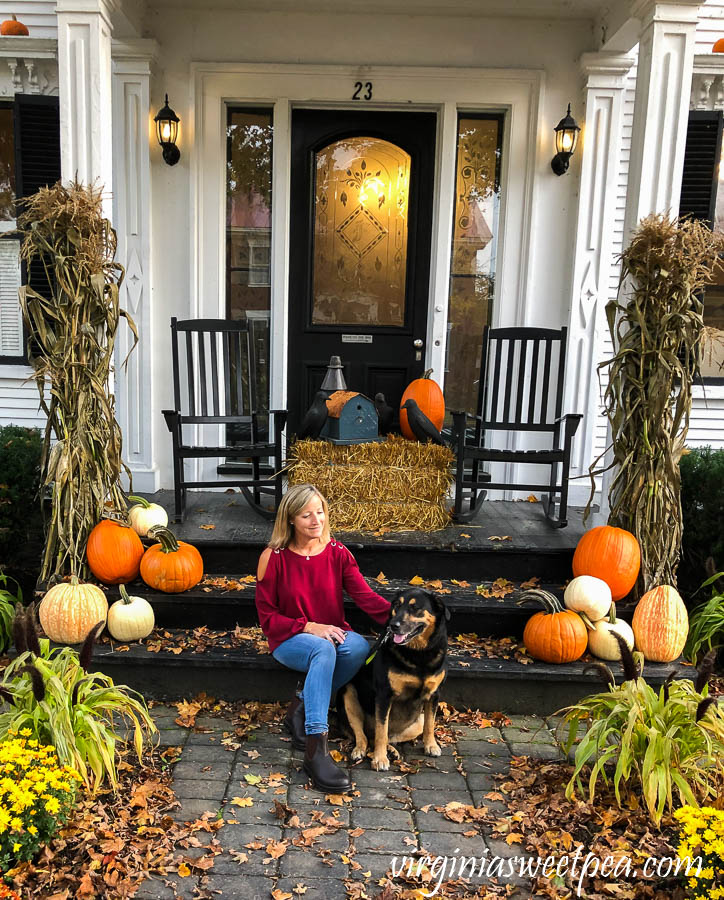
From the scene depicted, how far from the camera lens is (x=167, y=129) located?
478 cm

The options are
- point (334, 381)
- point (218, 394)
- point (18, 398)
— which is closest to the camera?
point (334, 381)

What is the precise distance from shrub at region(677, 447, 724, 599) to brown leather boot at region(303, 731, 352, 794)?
212cm

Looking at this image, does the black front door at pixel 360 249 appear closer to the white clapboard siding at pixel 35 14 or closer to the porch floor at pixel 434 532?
the porch floor at pixel 434 532

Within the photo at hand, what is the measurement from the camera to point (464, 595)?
3.81 m

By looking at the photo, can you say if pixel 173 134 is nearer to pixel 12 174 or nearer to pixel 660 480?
pixel 12 174

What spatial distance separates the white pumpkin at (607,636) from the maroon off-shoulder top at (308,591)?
102cm

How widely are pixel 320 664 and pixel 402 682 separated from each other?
12.3 inches

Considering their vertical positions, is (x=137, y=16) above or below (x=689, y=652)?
above

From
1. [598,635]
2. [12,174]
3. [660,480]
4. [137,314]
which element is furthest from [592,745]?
[12,174]

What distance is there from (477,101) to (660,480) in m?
2.81

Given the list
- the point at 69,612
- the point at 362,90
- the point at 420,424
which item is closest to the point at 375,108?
the point at 362,90

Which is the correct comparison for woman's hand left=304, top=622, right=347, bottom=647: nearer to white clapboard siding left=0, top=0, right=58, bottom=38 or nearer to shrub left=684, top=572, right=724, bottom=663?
shrub left=684, top=572, right=724, bottom=663

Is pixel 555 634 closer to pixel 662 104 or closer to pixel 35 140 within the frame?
pixel 662 104

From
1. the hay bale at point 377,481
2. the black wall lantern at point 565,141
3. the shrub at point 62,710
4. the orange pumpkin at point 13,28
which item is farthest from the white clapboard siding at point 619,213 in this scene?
the orange pumpkin at point 13,28
